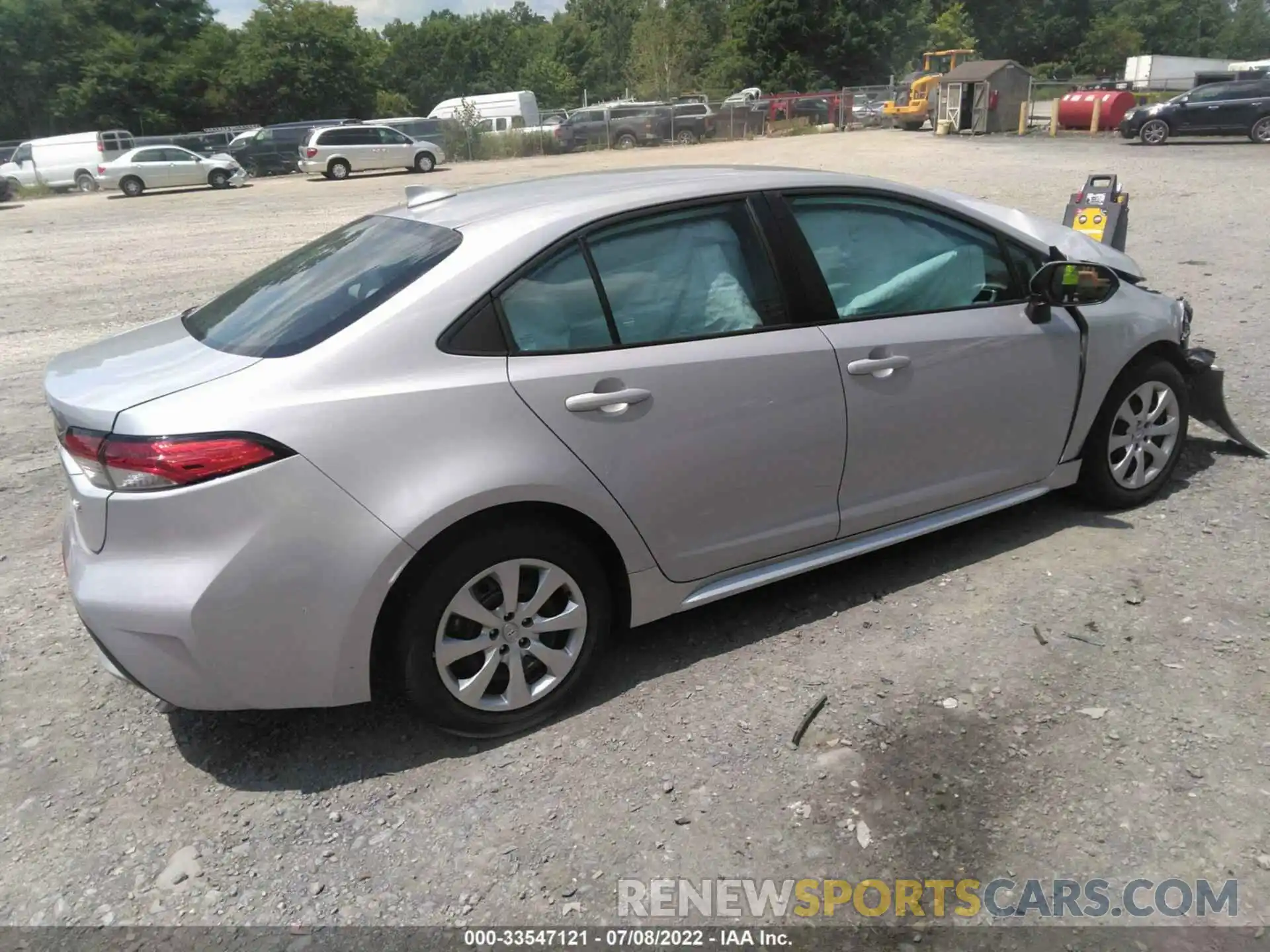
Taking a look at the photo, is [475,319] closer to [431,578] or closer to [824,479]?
[431,578]

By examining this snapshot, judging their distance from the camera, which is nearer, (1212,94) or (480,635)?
(480,635)

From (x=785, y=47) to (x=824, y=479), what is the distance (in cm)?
7001

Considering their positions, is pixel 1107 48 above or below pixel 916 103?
above

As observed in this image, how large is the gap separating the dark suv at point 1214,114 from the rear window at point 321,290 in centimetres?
3037

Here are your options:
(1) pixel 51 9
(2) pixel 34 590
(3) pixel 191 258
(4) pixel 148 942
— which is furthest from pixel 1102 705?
(1) pixel 51 9

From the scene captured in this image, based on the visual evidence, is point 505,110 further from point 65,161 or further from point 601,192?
point 601,192

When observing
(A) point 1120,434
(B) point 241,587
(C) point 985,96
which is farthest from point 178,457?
(C) point 985,96

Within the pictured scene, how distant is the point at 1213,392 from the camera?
16.0 feet

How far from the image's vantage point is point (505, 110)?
151 feet

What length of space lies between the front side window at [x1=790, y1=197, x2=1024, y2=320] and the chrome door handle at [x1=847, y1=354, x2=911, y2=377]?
0.18 meters

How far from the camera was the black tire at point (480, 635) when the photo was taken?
9.45ft

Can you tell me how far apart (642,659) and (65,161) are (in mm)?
37335

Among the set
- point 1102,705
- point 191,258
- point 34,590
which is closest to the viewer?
point 1102,705

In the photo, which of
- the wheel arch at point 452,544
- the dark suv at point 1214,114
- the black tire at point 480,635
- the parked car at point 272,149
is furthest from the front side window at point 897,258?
the parked car at point 272,149
